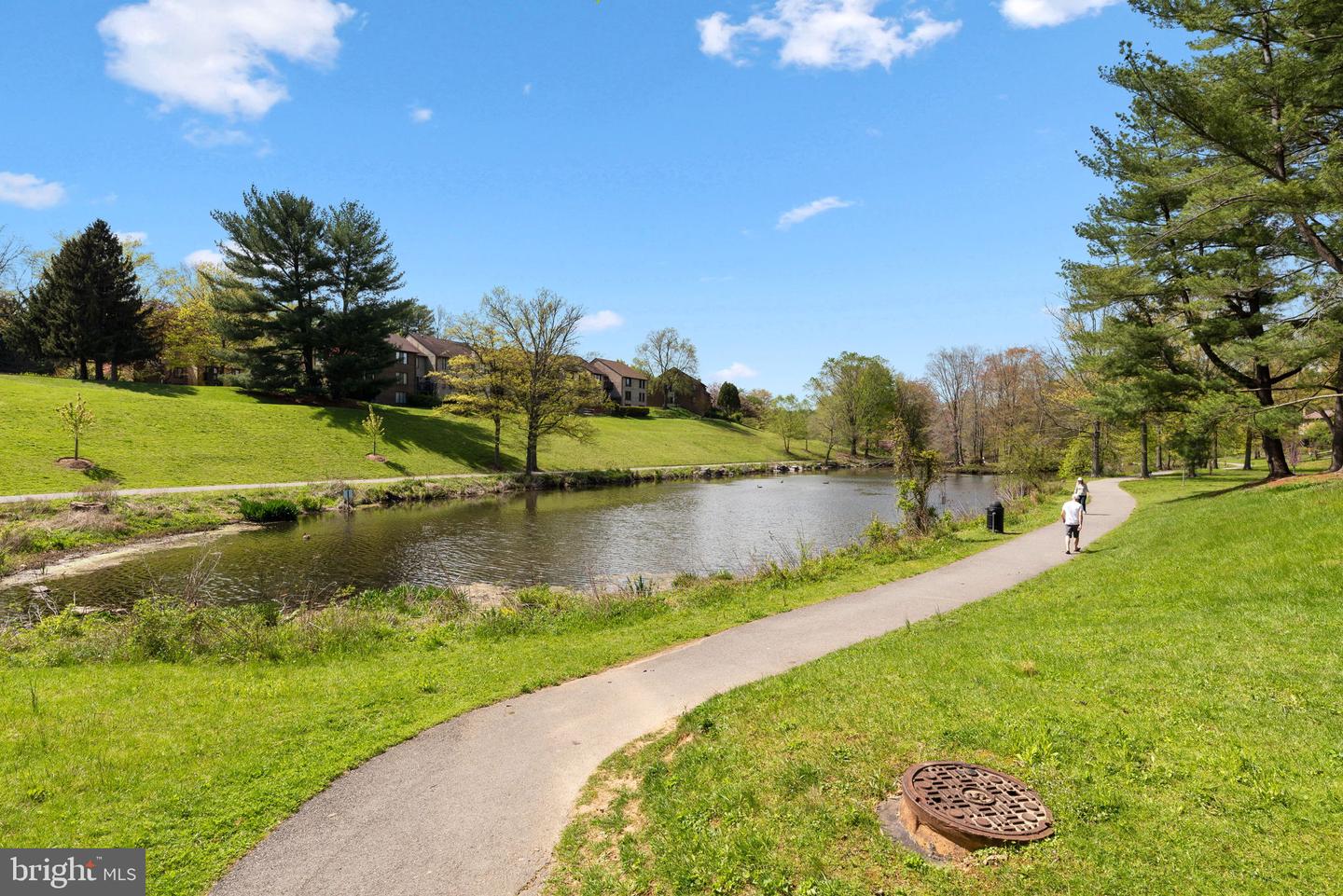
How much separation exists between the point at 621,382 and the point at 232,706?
95.3m

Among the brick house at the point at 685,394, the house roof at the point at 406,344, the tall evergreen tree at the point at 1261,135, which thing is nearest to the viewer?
the tall evergreen tree at the point at 1261,135

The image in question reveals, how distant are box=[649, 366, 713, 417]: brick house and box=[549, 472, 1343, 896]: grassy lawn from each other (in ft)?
317

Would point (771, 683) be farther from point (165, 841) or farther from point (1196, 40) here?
point (1196, 40)

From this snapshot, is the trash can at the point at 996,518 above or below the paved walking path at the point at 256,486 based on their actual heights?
below

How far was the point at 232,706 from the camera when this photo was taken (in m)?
7.55

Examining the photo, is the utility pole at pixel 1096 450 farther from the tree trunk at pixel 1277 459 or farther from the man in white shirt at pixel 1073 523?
the man in white shirt at pixel 1073 523

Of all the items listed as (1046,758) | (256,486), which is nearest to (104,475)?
(256,486)

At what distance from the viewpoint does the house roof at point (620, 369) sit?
103 m

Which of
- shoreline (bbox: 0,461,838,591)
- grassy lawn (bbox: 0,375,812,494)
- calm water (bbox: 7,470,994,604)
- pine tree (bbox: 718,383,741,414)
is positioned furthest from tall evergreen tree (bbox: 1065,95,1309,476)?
pine tree (bbox: 718,383,741,414)

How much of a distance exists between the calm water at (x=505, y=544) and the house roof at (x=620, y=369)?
65100 millimetres

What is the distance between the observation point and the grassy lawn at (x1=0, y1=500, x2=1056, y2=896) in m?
5.16

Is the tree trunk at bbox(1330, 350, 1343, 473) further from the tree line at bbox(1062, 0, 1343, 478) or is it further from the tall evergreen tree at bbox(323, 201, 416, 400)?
the tall evergreen tree at bbox(323, 201, 416, 400)

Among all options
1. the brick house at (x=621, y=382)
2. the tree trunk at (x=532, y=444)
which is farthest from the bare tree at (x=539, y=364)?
the brick house at (x=621, y=382)

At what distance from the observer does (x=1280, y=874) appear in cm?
368
